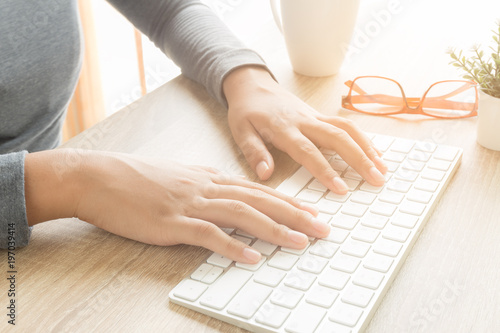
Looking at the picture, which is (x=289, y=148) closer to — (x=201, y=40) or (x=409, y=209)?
(x=409, y=209)

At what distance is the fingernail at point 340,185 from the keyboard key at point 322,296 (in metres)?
0.20

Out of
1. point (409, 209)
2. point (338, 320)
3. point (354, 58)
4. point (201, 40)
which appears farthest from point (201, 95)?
point (338, 320)

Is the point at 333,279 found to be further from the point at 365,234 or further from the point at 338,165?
the point at 338,165

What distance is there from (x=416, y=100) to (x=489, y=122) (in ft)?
0.54

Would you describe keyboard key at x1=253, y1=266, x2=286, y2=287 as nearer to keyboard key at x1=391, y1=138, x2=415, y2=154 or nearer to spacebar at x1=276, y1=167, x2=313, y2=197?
spacebar at x1=276, y1=167, x2=313, y2=197

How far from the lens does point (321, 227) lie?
2.11ft

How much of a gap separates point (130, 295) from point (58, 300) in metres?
0.07

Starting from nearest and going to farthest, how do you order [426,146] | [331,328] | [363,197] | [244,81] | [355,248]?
[331,328]
[355,248]
[363,197]
[426,146]
[244,81]

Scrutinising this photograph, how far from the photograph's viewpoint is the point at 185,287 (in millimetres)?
587

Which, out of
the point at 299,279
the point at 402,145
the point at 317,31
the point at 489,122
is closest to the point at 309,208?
the point at 299,279

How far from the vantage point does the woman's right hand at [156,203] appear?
25.6 inches

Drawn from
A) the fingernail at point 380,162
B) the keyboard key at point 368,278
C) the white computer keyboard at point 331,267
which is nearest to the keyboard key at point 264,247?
the white computer keyboard at point 331,267

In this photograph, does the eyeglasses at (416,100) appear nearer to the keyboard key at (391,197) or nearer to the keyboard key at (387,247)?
the keyboard key at (391,197)

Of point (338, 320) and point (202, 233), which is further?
point (202, 233)
